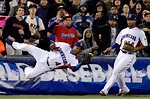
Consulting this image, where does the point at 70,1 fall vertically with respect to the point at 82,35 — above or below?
above

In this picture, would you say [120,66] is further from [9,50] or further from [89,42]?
[9,50]

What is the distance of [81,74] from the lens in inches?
468

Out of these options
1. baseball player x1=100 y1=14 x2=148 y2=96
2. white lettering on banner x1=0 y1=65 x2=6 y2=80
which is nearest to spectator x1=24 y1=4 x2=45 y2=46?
white lettering on banner x1=0 y1=65 x2=6 y2=80

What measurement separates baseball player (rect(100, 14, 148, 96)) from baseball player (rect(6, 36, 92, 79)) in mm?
1142

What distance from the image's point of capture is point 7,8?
13.3 metres

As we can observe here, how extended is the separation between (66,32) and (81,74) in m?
1.26

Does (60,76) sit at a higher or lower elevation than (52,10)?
lower

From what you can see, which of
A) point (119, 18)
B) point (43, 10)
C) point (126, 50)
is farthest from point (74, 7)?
point (126, 50)

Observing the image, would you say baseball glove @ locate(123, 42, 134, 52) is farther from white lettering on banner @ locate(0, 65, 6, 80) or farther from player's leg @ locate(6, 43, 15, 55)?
white lettering on banner @ locate(0, 65, 6, 80)

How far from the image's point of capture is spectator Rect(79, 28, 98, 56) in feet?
39.6

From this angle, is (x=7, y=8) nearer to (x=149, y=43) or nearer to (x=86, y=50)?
(x=86, y=50)

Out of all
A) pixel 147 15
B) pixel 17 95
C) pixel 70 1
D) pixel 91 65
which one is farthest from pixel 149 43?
pixel 17 95

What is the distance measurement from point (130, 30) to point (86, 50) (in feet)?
4.67

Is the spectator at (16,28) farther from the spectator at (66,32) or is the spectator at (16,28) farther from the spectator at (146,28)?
the spectator at (146,28)
